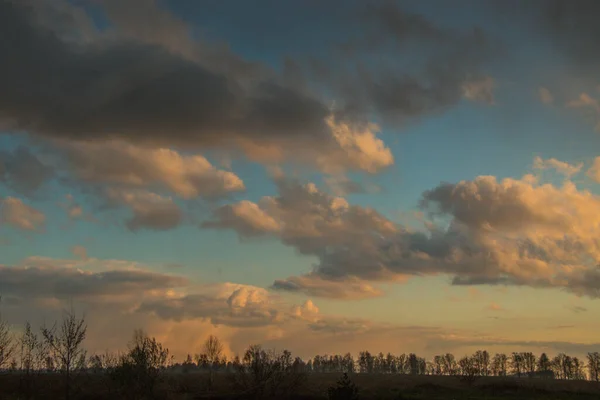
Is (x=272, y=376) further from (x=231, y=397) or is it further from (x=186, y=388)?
(x=186, y=388)

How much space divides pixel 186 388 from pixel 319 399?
33347 millimetres

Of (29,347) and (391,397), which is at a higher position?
(29,347)

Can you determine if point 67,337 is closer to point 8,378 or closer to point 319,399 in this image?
point 319,399

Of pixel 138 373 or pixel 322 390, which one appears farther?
pixel 322 390

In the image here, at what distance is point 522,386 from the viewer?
11962cm

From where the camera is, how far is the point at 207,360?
136875 mm

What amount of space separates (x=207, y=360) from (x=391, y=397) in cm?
5524

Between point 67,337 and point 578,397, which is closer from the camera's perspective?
point 67,337

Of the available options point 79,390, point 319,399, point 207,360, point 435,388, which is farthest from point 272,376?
point 207,360

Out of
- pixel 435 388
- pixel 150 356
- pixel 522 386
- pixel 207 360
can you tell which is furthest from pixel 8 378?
pixel 522 386

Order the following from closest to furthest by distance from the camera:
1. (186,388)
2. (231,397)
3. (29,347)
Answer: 1. (231,397)
2. (29,347)
3. (186,388)

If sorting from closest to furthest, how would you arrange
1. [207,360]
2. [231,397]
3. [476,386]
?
[231,397], [476,386], [207,360]

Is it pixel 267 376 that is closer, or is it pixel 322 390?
pixel 267 376

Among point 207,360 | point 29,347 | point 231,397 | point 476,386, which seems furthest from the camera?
point 207,360
